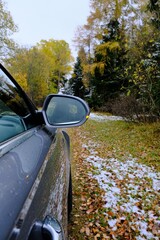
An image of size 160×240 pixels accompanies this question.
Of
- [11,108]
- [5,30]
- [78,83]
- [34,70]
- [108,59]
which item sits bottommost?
[11,108]

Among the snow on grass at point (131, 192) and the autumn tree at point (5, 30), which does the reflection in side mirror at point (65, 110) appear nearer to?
the snow on grass at point (131, 192)

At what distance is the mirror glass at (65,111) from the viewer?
1.62m

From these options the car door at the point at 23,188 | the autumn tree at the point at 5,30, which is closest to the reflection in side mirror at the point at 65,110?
the car door at the point at 23,188

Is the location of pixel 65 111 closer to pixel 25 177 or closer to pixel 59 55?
pixel 25 177

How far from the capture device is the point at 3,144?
942 millimetres

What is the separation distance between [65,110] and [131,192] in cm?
287

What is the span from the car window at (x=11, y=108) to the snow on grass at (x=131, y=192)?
224 centimetres

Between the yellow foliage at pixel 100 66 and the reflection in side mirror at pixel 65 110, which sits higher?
the yellow foliage at pixel 100 66

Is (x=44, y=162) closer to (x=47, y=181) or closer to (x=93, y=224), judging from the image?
(x=47, y=181)

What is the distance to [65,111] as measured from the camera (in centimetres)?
167

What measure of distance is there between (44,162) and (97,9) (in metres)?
20.6

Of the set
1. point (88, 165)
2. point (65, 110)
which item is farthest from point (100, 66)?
point (65, 110)

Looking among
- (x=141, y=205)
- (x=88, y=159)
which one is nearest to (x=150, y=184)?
(x=141, y=205)

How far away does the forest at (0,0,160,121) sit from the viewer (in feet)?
29.8
